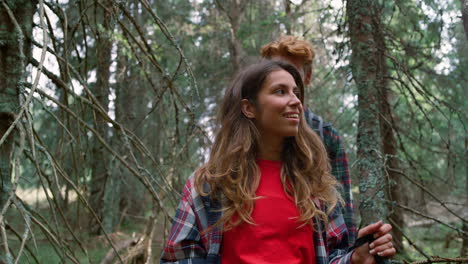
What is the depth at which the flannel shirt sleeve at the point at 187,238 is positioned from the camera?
1878 mm

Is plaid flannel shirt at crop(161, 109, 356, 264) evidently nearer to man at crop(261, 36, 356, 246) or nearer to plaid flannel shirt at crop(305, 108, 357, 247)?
man at crop(261, 36, 356, 246)

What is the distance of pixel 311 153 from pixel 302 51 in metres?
0.93

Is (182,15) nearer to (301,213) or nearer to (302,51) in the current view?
(302,51)

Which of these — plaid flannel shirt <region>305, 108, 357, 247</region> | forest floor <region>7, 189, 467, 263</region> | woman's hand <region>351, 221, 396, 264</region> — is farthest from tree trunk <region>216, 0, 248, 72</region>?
woman's hand <region>351, 221, 396, 264</region>

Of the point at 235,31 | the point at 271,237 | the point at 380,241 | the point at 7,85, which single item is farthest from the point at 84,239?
the point at 235,31

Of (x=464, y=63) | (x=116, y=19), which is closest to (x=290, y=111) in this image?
(x=116, y=19)

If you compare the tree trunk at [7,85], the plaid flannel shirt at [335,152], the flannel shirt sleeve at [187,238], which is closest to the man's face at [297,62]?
the plaid flannel shirt at [335,152]

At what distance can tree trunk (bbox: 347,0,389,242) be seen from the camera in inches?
114

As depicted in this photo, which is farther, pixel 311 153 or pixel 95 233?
pixel 95 233

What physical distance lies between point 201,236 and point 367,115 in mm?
1799

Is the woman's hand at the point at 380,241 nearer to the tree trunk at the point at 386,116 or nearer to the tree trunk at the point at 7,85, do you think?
the tree trunk at the point at 386,116

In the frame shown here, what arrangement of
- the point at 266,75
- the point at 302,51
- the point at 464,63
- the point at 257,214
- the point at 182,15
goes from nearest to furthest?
the point at 257,214 → the point at 266,75 → the point at 302,51 → the point at 464,63 → the point at 182,15

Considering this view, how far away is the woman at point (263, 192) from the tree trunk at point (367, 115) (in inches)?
34.5

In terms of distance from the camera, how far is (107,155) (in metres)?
8.88
